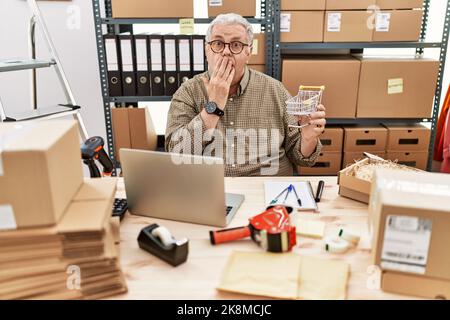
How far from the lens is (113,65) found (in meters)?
2.37

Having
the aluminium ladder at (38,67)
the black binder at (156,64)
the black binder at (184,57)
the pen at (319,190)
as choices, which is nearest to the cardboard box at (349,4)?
the black binder at (184,57)

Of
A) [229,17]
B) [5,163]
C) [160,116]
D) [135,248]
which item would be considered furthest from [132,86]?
[5,163]

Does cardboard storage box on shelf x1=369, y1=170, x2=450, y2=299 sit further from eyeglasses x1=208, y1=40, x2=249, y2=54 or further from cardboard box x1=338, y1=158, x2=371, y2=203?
eyeglasses x1=208, y1=40, x2=249, y2=54

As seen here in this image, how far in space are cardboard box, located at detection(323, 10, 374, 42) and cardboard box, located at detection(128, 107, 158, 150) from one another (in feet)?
3.77

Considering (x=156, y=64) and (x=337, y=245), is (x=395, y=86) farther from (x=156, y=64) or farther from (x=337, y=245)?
(x=337, y=245)

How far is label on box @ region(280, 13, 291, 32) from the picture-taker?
2299 millimetres

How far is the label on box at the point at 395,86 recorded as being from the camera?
2.33 m

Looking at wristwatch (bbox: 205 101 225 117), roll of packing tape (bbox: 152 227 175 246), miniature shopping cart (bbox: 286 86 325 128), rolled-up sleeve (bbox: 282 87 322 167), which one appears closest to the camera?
roll of packing tape (bbox: 152 227 175 246)

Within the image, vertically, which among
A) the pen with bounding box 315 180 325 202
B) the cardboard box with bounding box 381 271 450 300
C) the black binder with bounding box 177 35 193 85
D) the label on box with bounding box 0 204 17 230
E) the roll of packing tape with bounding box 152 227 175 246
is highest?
the black binder with bounding box 177 35 193 85

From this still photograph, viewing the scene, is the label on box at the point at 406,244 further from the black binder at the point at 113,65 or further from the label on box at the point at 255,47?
the black binder at the point at 113,65

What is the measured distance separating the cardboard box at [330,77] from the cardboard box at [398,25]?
218 mm

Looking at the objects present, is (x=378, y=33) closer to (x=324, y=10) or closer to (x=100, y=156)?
(x=324, y=10)

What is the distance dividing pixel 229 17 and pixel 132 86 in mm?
905

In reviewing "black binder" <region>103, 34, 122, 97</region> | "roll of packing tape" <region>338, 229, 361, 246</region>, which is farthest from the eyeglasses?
"roll of packing tape" <region>338, 229, 361, 246</region>
